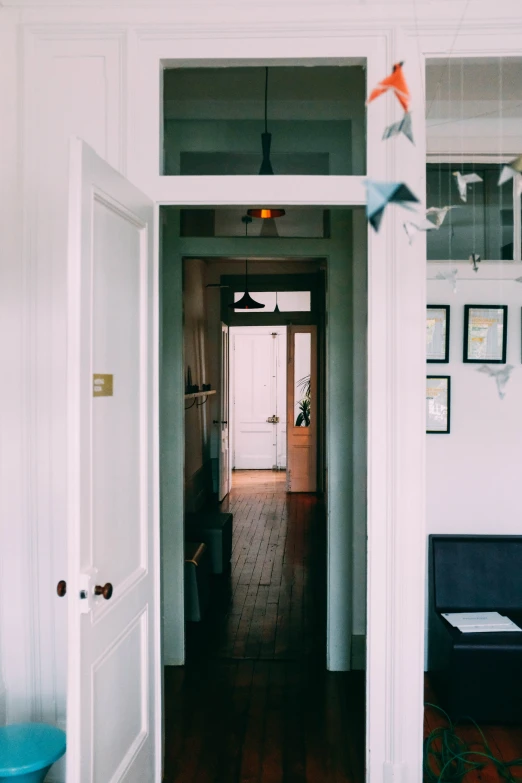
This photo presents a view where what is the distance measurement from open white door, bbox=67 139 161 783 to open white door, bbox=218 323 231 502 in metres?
7.48

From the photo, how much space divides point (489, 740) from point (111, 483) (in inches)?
97.5

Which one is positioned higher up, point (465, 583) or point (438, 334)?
point (438, 334)

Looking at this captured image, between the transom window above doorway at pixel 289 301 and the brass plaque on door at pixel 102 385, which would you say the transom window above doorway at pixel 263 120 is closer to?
the brass plaque on door at pixel 102 385

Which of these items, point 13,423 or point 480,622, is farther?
point 480,622

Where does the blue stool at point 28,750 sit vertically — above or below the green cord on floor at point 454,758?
above

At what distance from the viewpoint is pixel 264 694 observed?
4070 mm

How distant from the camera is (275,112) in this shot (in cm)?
316

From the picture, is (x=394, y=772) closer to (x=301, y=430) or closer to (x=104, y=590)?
(x=104, y=590)

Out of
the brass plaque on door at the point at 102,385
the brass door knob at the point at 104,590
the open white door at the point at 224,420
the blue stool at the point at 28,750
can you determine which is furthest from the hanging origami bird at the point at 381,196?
the open white door at the point at 224,420

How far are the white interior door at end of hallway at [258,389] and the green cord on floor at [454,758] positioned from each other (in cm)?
1003

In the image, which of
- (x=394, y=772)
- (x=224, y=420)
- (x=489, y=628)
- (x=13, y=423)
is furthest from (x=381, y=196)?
(x=224, y=420)

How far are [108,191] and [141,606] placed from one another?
1.58 m

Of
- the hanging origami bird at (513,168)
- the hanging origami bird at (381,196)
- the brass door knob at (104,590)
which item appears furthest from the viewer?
the brass door knob at (104,590)

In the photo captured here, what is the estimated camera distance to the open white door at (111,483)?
2.12 m
